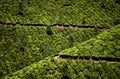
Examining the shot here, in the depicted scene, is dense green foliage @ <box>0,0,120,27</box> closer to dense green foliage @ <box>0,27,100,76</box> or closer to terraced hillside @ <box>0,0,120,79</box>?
terraced hillside @ <box>0,0,120,79</box>

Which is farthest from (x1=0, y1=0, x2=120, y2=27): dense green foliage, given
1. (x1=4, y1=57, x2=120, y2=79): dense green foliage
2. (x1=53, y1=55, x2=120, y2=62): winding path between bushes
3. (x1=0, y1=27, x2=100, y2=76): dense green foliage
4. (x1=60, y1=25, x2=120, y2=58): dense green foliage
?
(x1=4, y1=57, x2=120, y2=79): dense green foliage

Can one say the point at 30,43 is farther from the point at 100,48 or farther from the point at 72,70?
the point at 100,48

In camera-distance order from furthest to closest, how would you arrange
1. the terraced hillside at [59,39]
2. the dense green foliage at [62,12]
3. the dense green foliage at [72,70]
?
the dense green foliage at [62,12], the terraced hillside at [59,39], the dense green foliage at [72,70]

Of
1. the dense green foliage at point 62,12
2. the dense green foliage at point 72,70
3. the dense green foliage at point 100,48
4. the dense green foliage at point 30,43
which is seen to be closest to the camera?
the dense green foliage at point 72,70

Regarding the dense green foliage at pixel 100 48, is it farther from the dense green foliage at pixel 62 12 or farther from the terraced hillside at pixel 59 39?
the dense green foliage at pixel 62 12

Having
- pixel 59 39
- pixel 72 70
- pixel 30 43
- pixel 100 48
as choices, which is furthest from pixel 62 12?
pixel 72 70

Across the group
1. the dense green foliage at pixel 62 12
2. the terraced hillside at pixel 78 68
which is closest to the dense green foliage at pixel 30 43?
the dense green foliage at pixel 62 12

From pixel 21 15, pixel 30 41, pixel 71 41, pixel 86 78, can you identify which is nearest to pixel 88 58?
pixel 86 78
